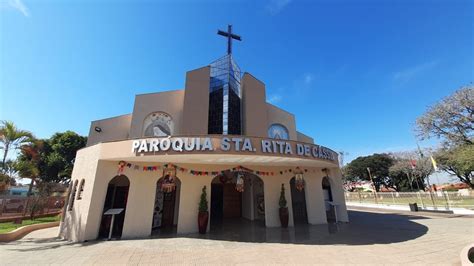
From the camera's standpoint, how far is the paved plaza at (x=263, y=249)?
6016 mm

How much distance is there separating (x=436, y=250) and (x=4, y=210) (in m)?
27.2

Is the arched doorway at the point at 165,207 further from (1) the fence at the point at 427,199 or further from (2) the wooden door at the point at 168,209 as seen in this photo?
(1) the fence at the point at 427,199

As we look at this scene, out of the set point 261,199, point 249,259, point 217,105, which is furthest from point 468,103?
point 249,259

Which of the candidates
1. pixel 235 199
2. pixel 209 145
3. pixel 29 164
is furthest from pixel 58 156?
pixel 209 145

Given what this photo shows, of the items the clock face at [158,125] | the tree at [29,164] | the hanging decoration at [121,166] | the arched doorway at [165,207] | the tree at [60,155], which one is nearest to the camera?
the hanging decoration at [121,166]

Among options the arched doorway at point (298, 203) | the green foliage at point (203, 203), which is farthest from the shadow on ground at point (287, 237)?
the arched doorway at point (298, 203)

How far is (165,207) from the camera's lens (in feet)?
38.7

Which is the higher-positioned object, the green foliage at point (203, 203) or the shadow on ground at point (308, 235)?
the green foliage at point (203, 203)

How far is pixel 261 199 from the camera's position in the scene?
13.7m

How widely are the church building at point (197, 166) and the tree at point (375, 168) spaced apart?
43.6m

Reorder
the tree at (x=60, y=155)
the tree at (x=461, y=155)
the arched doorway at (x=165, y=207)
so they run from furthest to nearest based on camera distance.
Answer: the tree at (x=60, y=155) < the tree at (x=461, y=155) < the arched doorway at (x=165, y=207)

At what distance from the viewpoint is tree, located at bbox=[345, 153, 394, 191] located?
49.0 meters

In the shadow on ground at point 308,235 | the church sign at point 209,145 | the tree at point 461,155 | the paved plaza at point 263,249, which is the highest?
the tree at point 461,155

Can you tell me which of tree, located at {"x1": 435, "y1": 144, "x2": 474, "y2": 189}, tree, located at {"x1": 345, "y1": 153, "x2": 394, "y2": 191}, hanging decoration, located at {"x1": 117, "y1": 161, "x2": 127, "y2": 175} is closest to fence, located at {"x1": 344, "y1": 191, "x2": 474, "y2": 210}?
tree, located at {"x1": 435, "y1": 144, "x2": 474, "y2": 189}
